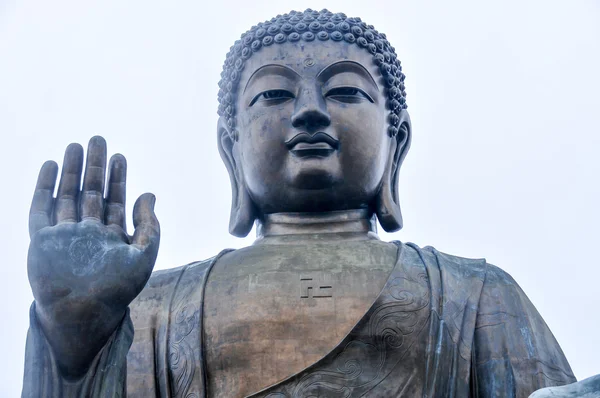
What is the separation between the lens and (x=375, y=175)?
1057 centimetres

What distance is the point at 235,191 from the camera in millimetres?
10984

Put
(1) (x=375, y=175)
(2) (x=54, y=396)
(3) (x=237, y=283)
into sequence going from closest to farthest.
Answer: (2) (x=54, y=396) < (3) (x=237, y=283) < (1) (x=375, y=175)

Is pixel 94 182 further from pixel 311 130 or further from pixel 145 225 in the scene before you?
pixel 311 130

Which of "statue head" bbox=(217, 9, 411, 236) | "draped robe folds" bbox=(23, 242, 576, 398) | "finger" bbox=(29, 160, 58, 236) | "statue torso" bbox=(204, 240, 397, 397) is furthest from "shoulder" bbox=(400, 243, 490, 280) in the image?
"finger" bbox=(29, 160, 58, 236)

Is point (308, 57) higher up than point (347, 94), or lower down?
higher up

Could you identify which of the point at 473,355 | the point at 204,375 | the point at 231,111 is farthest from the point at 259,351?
Answer: the point at 231,111

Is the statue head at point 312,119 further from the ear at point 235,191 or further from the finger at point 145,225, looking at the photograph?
the finger at point 145,225

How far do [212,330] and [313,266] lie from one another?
2.65 feet

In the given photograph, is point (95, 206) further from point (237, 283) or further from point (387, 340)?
point (387, 340)

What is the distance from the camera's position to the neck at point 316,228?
10.4 meters

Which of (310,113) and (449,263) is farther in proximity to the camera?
(310,113)

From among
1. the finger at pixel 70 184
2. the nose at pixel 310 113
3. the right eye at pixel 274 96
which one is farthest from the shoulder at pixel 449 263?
the finger at pixel 70 184

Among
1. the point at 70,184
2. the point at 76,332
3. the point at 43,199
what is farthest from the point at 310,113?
the point at 76,332

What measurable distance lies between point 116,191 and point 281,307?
4.51ft
